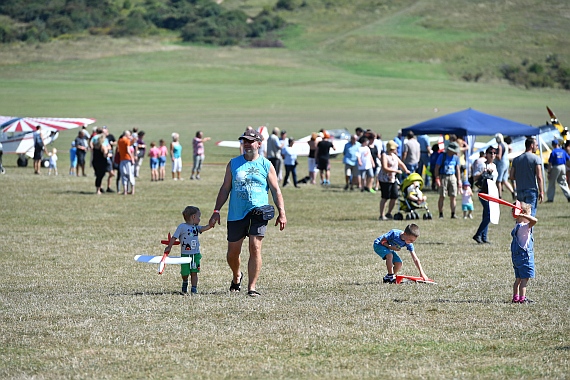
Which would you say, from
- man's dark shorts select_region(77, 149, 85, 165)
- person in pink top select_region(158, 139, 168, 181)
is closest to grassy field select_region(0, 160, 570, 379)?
person in pink top select_region(158, 139, 168, 181)

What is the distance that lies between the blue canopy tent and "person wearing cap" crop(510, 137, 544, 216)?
11226 millimetres

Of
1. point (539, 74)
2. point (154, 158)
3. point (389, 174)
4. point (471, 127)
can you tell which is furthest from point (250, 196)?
point (539, 74)

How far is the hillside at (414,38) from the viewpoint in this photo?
11169 centimetres

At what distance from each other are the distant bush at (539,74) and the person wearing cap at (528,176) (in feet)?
310

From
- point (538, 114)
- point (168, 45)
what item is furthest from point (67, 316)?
point (168, 45)

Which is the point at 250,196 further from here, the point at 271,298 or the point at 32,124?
the point at 32,124

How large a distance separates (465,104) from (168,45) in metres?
43.9

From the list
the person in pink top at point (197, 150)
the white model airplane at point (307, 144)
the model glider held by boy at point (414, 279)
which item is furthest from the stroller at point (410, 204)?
the white model airplane at point (307, 144)

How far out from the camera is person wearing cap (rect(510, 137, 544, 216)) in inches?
605

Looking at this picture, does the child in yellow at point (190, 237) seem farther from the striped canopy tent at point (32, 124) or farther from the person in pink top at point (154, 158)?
the striped canopy tent at point (32, 124)

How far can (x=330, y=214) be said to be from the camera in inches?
840

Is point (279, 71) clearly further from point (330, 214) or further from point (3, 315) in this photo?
point (3, 315)

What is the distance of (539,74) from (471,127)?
85.6m

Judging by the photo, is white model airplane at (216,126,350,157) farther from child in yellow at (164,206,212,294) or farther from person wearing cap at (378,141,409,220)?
child in yellow at (164,206,212,294)
